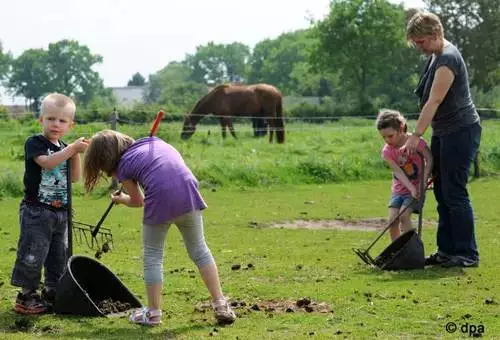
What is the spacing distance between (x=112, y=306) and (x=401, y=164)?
3185mm

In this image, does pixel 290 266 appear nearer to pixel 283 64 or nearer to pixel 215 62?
pixel 283 64

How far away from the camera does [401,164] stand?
337 inches

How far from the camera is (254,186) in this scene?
17688 mm

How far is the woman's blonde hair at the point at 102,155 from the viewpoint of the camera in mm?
6066

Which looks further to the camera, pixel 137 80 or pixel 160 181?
pixel 137 80

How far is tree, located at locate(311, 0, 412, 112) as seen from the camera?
70375mm

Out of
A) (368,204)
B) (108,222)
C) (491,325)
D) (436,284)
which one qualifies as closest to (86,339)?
(491,325)

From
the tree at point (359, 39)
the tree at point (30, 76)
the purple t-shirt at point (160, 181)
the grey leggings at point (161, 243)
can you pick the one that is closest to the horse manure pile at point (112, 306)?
the grey leggings at point (161, 243)

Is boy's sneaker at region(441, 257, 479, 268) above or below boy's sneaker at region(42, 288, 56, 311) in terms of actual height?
below

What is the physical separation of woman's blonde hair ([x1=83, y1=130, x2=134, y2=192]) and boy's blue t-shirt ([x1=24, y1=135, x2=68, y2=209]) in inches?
22.0

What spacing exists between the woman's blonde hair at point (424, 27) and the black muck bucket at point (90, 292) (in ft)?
10.8

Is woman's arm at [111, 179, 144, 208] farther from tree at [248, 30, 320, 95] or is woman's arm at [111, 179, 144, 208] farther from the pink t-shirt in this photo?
tree at [248, 30, 320, 95]

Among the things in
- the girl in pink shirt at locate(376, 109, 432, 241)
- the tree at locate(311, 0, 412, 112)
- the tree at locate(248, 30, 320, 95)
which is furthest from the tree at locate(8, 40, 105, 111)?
the girl in pink shirt at locate(376, 109, 432, 241)

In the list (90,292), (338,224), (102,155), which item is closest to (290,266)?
(90,292)
